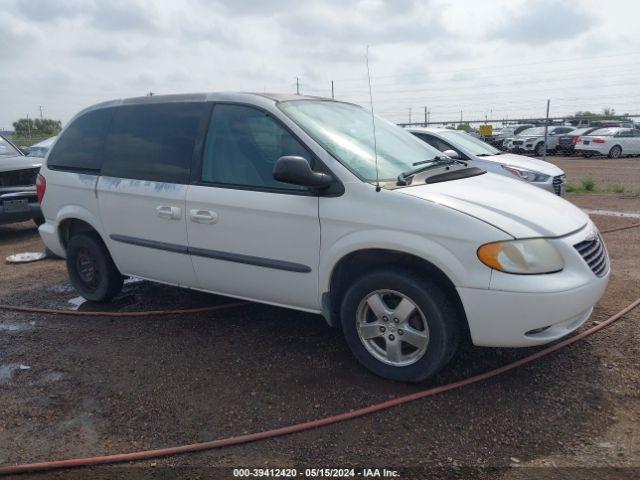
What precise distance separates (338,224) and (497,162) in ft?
19.0

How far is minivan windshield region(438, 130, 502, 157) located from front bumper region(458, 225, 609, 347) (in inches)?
225

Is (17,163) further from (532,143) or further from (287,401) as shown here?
(532,143)

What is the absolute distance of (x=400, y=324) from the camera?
3453 millimetres

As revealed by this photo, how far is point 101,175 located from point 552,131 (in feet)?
92.0

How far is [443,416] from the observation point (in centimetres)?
318

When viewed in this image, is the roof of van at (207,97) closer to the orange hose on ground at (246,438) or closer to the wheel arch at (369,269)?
the wheel arch at (369,269)

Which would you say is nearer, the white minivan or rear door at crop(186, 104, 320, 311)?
the white minivan

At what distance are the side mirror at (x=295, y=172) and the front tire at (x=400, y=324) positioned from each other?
67 cm

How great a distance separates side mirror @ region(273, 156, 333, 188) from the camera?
341cm

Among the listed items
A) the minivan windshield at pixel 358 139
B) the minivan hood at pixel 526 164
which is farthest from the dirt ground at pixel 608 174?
the minivan windshield at pixel 358 139

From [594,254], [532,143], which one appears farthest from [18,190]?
[532,143]

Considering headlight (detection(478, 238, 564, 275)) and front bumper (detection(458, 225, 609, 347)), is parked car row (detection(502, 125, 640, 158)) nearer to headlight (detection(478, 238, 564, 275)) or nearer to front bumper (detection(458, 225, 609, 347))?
front bumper (detection(458, 225, 609, 347))

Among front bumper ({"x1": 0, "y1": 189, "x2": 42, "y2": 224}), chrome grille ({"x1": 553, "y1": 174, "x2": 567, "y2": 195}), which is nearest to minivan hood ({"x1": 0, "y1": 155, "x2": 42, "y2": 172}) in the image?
front bumper ({"x1": 0, "y1": 189, "x2": 42, "y2": 224})

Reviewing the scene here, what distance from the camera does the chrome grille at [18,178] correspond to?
8.27m
